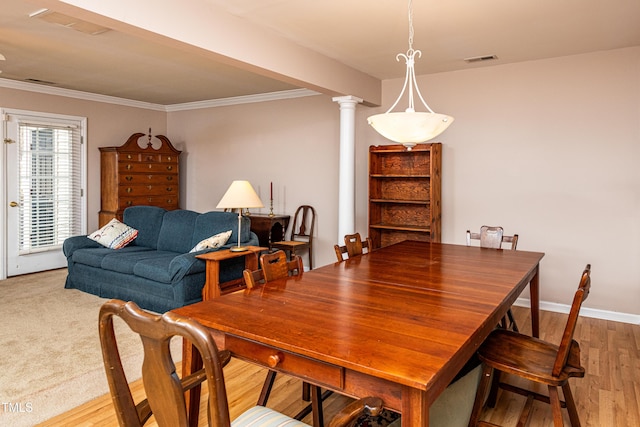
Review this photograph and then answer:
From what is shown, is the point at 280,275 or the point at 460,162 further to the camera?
the point at 460,162

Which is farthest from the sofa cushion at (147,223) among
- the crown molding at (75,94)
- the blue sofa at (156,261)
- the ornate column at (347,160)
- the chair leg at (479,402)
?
the chair leg at (479,402)

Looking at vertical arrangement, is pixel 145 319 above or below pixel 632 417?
above

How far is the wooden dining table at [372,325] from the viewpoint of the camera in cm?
136

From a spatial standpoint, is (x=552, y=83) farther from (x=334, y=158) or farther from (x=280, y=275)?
(x=280, y=275)

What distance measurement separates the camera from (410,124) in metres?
2.39

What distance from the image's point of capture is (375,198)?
514 cm

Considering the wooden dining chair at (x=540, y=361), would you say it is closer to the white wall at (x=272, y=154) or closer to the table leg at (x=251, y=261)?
the table leg at (x=251, y=261)

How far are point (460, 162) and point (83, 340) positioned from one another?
396cm

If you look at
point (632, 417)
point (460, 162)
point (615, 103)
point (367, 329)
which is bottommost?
point (632, 417)

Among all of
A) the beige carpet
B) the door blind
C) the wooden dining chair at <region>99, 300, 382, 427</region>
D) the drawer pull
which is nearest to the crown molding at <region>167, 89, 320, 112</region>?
the door blind

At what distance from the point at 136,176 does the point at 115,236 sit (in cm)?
154

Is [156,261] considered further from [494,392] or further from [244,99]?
[494,392]

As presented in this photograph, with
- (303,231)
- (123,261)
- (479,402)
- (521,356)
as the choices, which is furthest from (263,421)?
(303,231)

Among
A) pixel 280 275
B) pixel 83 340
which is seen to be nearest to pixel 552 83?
pixel 280 275
